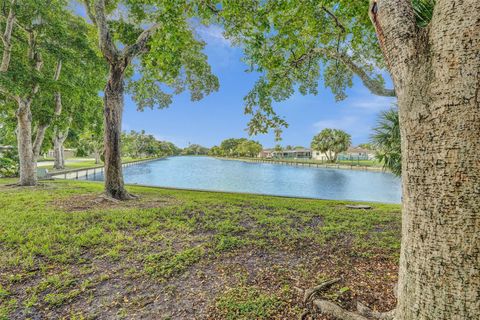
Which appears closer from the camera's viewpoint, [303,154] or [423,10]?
[423,10]

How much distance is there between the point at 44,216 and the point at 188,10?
4.83 m

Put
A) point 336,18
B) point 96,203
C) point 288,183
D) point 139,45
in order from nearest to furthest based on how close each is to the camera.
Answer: point 336,18
point 96,203
point 139,45
point 288,183

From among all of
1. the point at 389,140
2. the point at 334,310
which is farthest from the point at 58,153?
the point at 334,310

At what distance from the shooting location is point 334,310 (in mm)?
1967

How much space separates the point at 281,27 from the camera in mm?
4172

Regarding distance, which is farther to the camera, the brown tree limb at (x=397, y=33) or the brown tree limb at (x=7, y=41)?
the brown tree limb at (x=7, y=41)

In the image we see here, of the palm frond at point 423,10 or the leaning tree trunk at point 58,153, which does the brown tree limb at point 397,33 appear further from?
the leaning tree trunk at point 58,153

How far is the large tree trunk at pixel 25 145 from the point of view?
8164 mm

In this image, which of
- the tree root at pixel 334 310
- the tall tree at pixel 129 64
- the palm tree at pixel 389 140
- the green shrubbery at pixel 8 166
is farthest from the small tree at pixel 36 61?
the palm tree at pixel 389 140

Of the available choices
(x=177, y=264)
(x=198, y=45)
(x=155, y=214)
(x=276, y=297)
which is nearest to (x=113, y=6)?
(x=198, y=45)

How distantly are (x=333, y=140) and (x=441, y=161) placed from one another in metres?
49.4

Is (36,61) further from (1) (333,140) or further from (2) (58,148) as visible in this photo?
(1) (333,140)

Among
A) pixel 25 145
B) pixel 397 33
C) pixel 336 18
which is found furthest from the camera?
pixel 25 145

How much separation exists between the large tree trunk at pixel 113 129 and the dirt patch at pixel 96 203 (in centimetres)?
41
